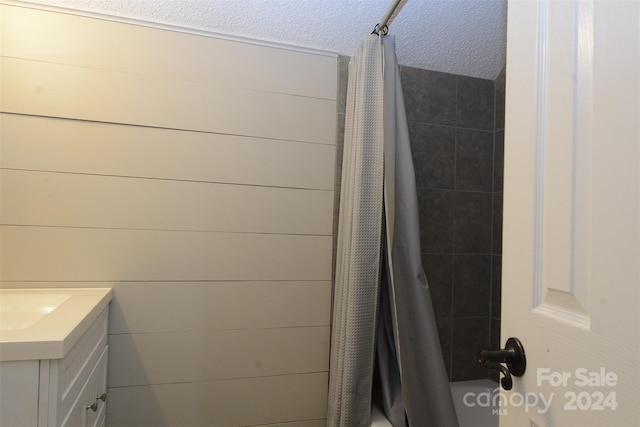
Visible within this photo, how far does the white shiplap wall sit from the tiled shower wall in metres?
0.54

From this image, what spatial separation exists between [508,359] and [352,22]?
1595 mm

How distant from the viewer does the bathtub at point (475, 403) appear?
1.66m

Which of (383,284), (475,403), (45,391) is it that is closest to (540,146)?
(383,284)

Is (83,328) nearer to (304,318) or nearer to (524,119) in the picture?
(304,318)

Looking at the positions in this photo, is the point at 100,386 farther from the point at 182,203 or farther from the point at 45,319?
the point at 182,203

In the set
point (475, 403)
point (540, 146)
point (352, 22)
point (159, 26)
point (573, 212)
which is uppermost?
point (352, 22)

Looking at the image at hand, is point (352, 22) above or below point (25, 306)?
above

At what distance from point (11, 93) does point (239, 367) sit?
54.8 inches

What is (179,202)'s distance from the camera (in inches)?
56.6

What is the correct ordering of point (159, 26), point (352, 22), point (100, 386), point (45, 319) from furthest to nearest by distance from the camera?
point (352, 22), point (159, 26), point (100, 386), point (45, 319)

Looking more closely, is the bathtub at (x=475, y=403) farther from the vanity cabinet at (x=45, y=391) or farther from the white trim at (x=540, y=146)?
the vanity cabinet at (x=45, y=391)

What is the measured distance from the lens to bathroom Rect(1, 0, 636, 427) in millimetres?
1307

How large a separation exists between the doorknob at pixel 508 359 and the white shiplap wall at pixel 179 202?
1.04 metres

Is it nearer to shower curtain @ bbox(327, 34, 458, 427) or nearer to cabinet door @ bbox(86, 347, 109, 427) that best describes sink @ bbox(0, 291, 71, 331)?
cabinet door @ bbox(86, 347, 109, 427)
